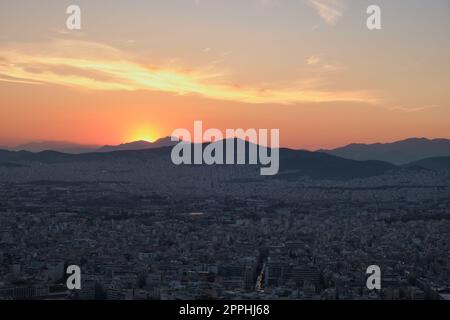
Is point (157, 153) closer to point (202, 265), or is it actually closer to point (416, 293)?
point (202, 265)

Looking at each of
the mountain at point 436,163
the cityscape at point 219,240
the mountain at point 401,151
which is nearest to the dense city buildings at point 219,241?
the cityscape at point 219,240

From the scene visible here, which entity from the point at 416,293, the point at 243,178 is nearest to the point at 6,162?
the point at 243,178

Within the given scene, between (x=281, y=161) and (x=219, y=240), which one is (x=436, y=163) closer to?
(x=281, y=161)

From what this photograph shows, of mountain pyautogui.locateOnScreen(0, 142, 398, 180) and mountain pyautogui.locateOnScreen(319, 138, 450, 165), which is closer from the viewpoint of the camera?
mountain pyautogui.locateOnScreen(0, 142, 398, 180)

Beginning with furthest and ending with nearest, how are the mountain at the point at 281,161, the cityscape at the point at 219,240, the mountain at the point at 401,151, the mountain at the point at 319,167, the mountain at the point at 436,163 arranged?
the mountain at the point at 401,151 → the mountain at the point at 436,163 → the mountain at the point at 281,161 → the mountain at the point at 319,167 → the cityscape at the point at 219,240

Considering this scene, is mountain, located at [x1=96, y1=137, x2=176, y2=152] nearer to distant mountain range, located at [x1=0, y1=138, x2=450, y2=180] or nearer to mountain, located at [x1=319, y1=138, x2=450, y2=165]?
distant mountain range, located at [x1=0, y1=138, x2=450, y2=180]

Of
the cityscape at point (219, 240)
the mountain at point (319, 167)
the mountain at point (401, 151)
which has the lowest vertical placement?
the cityscape at point (219, 240)

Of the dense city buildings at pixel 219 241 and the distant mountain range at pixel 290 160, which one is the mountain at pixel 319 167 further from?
the dense city buildings at pixel 219 241

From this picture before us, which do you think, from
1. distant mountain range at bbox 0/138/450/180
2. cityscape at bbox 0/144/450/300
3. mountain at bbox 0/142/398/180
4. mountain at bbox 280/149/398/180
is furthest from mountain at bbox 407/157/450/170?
cityscape at bbox 0/144/450/300
